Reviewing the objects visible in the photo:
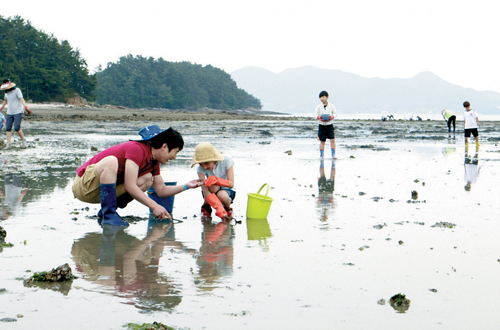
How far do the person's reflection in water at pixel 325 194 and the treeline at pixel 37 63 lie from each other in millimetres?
64016

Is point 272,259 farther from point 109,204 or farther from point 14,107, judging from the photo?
point 14,107

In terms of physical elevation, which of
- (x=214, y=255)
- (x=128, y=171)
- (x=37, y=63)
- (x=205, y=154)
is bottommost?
(x=214, y=255)

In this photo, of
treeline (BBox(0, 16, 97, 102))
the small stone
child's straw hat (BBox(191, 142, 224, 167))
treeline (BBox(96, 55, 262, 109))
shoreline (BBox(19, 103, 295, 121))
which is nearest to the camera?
child's straw hat (BBox(191, 142, 224, 167))

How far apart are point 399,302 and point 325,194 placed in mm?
4217

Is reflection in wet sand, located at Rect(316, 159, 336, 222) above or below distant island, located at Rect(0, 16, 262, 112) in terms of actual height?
below

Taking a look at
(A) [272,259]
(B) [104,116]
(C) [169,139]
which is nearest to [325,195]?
(C) [169,139]

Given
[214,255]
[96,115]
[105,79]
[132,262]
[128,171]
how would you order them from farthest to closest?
[105,79], [96,115], [128,171], [214,255], [132,262]

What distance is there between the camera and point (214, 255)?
4250 mm

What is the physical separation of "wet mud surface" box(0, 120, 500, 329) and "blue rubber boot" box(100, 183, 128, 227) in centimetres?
13

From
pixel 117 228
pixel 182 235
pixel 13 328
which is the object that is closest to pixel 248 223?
pixel 182 235

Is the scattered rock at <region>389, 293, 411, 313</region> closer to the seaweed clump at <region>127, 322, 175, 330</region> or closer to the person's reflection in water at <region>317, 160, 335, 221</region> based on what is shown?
the seaweed clump at <region>127, 322, 175, 330</region>

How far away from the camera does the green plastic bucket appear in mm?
5660

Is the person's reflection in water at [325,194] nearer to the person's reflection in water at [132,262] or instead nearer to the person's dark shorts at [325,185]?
the person's dark shorts at [325,185]

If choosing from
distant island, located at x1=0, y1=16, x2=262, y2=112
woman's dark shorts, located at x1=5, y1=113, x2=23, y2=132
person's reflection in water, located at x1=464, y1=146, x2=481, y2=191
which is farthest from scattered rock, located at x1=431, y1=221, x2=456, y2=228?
distant island, located at x1=0, y1=16, x2=262, y2=112
